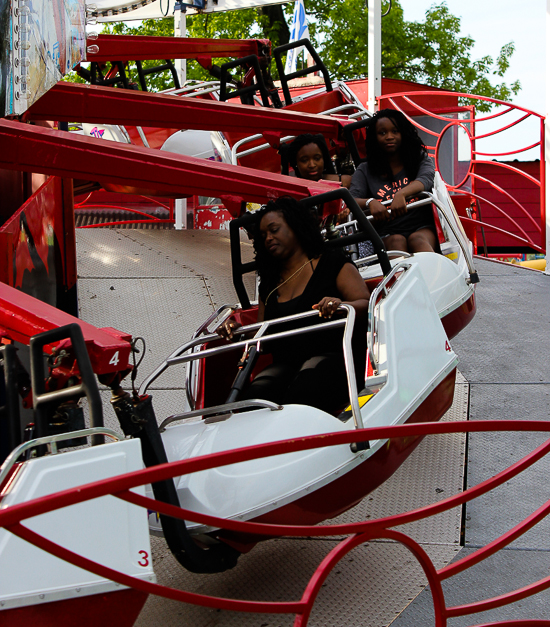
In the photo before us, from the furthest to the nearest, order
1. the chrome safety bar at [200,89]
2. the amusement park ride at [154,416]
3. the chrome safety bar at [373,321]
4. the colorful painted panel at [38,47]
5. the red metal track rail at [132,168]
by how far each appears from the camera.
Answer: the chrome safety bar at [200,89] < the red metal track rail at [132,168] < the colorful painted panel at [38,47] < the chrome safety bar at [373,321] < the amusement park ride at [154,416]

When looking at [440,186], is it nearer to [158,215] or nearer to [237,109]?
[237,109]

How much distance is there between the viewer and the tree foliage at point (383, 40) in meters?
18.3

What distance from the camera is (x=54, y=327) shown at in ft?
6.85

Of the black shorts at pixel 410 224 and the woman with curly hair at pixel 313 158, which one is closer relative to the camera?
the black shorts at pixel 410 224

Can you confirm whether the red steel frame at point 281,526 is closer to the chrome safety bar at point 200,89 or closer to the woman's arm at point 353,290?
the woman's arm at point 353,290

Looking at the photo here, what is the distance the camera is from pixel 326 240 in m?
3.58

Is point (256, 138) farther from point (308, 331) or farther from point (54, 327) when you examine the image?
point (54, 327)

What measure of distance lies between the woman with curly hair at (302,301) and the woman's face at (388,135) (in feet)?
4.70


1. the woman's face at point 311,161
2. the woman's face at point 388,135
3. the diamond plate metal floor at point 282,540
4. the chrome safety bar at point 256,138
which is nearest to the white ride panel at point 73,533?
the diamond plate metal floor at point 282,540

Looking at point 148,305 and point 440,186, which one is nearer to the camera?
point 440,186

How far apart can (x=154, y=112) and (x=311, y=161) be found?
1221mm

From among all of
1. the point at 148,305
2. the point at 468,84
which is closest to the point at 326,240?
the point at 148,305

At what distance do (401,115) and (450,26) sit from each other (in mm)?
17691

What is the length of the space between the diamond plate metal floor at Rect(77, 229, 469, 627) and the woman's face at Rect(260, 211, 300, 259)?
125cm
